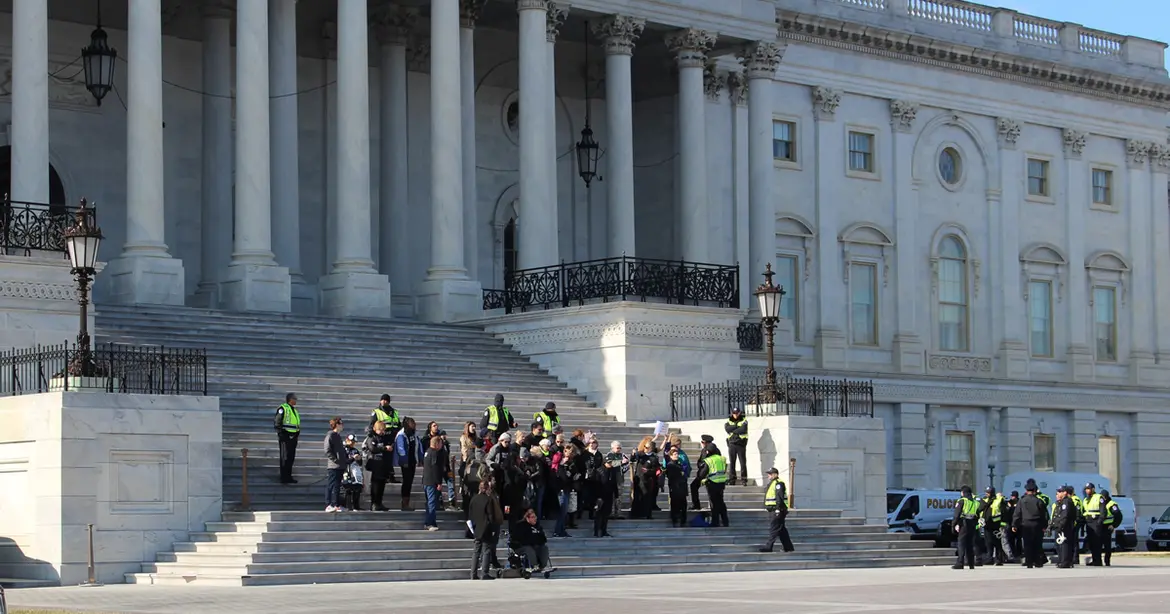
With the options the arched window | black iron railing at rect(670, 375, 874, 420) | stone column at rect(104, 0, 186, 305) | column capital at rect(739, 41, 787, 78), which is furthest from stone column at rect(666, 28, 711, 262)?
stone column at rect(104, 0, 186, 305)

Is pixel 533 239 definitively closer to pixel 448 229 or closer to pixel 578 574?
pixel 448 229

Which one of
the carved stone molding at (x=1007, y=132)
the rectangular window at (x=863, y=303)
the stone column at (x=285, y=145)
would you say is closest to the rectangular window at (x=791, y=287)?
the rectangular window at (x=863, y=303)

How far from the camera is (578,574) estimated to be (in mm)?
30719

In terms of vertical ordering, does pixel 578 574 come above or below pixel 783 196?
below

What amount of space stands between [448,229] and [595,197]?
11.0 m

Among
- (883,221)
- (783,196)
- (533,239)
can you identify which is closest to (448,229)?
(533,239)

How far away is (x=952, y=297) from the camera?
209 feet

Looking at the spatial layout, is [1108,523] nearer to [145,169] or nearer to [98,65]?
[145,169]

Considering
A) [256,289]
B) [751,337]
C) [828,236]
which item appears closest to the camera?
[256,289]

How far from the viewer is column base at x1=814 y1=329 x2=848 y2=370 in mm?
59312

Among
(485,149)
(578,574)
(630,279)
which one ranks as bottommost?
(578,574)

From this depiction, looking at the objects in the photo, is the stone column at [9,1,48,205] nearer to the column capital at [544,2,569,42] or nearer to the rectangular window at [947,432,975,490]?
the column capital at [544,2,569,42]

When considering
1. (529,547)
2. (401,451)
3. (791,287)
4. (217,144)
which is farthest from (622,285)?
(791,287)

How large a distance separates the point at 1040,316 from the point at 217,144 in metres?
28.3
